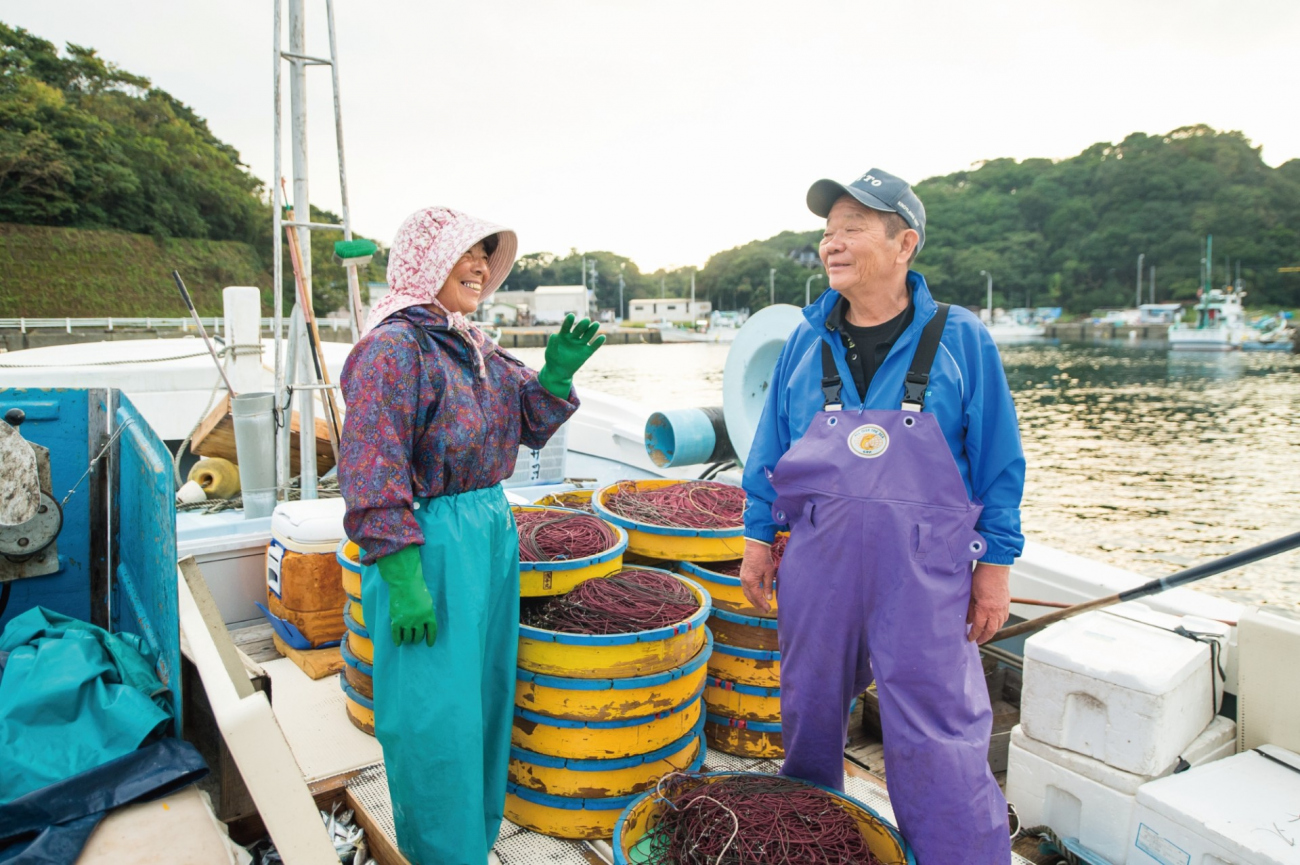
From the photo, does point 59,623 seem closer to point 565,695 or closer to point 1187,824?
point 565,695

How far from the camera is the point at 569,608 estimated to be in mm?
2545

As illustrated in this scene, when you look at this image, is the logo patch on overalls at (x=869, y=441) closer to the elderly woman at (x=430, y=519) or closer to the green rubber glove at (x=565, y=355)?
the green rubber glove at (x=565, y=355)

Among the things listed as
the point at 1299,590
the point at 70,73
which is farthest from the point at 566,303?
the point at 1299,590

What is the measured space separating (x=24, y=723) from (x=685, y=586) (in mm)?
1857

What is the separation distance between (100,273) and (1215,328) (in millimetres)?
74054

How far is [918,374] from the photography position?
1.95 metres

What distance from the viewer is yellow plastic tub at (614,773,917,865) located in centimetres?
199

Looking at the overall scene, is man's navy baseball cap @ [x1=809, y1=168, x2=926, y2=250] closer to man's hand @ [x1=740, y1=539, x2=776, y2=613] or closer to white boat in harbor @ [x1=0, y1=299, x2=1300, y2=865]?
man's hand @ [x1=740, y1=539, x2=776, y2=613]

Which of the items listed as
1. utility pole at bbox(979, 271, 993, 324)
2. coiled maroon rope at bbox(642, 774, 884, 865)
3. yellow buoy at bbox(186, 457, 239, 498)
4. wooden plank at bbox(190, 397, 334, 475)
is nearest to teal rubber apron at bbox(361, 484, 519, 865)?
coiled maroon rope at bbox(642, 774, 884, 865)

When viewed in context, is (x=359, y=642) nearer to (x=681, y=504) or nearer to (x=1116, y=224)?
(x=681, y=504)

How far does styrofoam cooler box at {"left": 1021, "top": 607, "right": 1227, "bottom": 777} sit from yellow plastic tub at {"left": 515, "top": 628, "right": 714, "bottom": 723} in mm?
1344

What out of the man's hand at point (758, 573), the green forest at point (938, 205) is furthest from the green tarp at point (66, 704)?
the green forest at point (938, 205)

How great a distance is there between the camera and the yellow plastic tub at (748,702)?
9.43 ft

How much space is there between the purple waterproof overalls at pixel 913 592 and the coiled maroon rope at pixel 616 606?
633 millimetres
